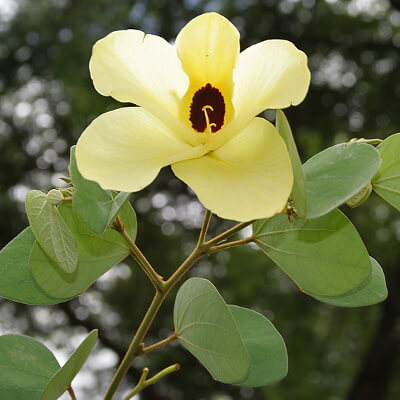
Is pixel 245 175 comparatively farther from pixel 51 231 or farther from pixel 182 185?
pixel 182 185

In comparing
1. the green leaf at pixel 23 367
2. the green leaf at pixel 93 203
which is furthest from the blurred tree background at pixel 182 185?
the green leaf at pixel 93 203

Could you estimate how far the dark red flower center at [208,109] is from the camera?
1.34 feet

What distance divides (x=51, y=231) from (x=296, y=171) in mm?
167

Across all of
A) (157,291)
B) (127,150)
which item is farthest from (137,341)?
(127,150)

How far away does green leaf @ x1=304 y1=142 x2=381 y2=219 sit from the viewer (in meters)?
0.35

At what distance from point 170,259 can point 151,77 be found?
2.88 metres

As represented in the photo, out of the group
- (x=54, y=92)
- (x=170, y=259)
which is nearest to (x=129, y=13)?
(x=54, y=92)

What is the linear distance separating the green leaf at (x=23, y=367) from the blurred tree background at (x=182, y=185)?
272 centimetres

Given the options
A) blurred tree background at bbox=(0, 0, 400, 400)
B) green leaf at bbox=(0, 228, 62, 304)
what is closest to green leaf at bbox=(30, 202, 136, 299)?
green leaf at bbox=(0, 228, 62, 304)

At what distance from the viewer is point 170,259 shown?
10.7ft

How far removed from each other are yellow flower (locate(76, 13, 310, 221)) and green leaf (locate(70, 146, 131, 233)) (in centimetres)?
4

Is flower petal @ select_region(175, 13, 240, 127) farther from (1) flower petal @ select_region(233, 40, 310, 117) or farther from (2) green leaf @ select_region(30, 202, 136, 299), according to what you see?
(2) green leaf @ select_region(30, 202, 136, 299)

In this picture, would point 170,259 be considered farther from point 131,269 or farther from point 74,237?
point 74,237

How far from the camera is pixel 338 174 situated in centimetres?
38
